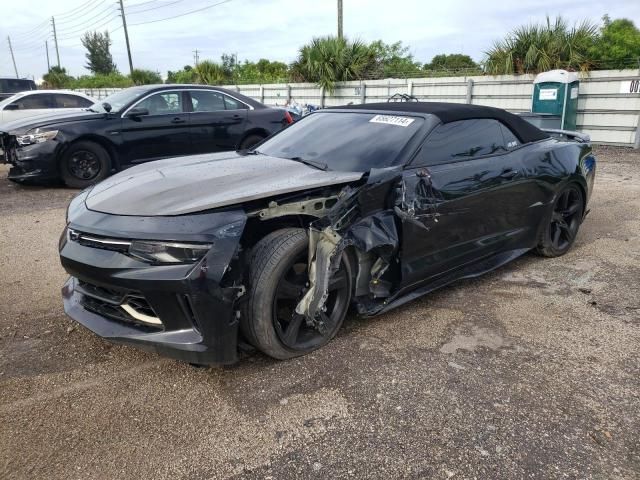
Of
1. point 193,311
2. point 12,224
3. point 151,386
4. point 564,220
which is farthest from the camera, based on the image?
point 12,224

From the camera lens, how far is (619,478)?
80.0 inches

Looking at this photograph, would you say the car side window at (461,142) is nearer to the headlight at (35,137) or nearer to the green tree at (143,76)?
the headlight at (35,137)

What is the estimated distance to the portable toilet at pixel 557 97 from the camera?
11.2 m

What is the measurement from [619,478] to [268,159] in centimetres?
272

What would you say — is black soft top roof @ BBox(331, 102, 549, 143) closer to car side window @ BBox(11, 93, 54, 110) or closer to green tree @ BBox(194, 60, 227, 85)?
car side window @ BBox(11, 93, 54, 110)

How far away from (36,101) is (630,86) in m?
13.1

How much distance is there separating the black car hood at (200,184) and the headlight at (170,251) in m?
0.19

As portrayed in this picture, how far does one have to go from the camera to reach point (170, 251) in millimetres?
2479

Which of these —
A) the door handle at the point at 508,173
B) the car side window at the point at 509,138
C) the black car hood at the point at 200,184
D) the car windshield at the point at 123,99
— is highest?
the car windshield at the point at 123,99

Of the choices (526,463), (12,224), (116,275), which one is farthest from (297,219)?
(12,224)

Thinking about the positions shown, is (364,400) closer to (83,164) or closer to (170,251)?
(170,251)

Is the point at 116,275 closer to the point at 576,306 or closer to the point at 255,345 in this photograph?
the point at 255,345

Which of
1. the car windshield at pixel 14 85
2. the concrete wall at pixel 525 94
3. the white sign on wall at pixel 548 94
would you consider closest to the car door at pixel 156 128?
the white sign on wall at pixel 548 94

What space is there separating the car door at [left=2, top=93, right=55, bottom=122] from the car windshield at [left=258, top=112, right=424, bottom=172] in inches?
376
